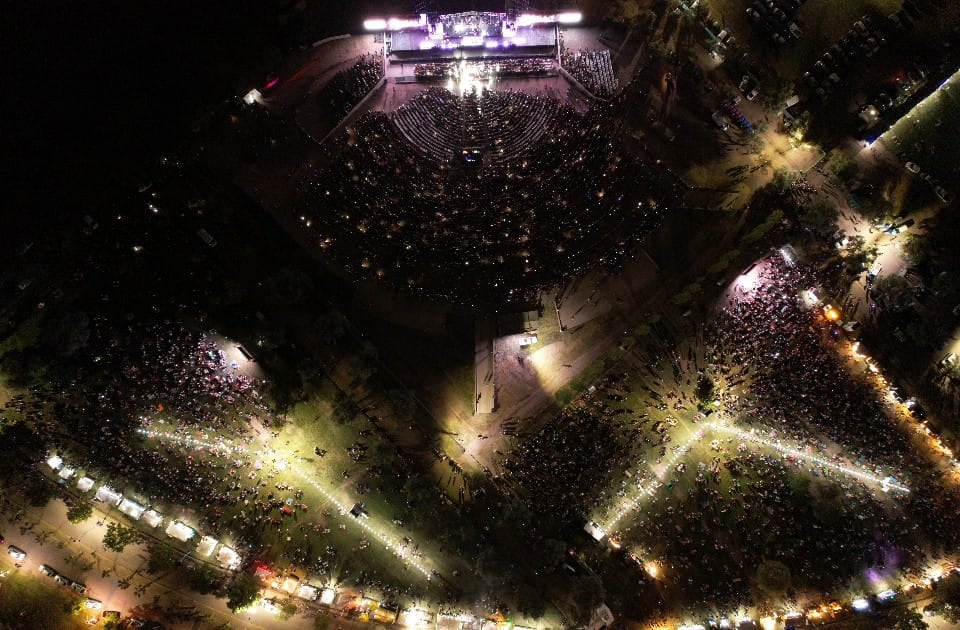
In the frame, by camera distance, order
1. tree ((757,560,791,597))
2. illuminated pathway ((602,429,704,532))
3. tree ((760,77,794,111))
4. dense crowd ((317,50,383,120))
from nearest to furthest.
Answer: tree ((757,560,791,597)) < illuminated pathway ((602,429,704,532)) < tree ((760,77,794,111)) < dense crowd ((317,50,383,120))

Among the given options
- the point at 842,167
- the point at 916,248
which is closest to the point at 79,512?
the point at 842,167

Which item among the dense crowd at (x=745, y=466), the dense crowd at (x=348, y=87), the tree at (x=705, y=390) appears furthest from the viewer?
the dense crowd at (x=348, y=87)

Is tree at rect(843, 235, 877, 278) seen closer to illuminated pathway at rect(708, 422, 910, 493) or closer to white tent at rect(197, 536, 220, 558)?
illuminated pathway at rect(708, 422, 910, 493)

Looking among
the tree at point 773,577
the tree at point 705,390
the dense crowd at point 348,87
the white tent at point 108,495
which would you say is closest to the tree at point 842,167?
the tree at point 705,390

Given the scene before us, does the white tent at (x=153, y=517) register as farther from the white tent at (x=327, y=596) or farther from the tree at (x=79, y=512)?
the white tent at (x=327, y=596)

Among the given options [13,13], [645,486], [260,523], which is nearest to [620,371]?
[645,486]

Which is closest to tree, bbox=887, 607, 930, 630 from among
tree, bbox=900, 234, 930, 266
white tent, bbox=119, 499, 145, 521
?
tree, bbox=900, 234, 930, 266
